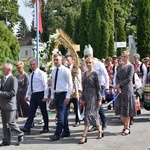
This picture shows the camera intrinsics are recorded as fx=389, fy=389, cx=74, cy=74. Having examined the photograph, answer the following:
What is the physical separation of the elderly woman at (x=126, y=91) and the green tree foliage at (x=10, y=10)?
43.4 m

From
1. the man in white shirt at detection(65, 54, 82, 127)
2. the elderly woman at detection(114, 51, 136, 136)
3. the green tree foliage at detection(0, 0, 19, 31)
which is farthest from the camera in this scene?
the green tree foliage at detection(0, 0, 19, 31)

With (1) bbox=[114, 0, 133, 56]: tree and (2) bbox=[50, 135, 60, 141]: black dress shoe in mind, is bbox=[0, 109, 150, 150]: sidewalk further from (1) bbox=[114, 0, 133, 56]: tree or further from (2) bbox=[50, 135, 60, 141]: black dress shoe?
(1) bbox=[114, 0, 133, 56]: tree

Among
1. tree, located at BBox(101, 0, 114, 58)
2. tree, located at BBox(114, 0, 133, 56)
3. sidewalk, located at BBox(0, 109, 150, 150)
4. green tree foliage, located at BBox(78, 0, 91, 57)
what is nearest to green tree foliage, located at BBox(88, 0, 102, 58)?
tree, located at BBox(101, 0, 114, 58)

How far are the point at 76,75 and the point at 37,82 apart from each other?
1.21 metres

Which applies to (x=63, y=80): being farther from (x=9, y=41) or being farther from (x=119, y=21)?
(x=119, y=21)

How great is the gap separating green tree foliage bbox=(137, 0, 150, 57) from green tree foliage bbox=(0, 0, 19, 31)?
22.3 m

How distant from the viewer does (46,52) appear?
13.8m

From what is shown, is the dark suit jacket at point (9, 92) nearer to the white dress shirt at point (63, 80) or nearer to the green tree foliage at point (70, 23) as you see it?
the white dress shirt at point (63, 80)

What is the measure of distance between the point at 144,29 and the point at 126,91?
25.5 metres

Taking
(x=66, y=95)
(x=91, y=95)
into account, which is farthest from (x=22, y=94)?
(x=91, y=95)

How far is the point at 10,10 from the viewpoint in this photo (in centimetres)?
5119

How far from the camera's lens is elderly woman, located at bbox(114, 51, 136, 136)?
8867mm

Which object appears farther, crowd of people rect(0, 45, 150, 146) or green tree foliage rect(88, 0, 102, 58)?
green tree foliage rect(88, 0, 102, 58)

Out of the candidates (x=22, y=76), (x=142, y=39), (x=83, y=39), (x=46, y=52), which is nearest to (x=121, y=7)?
(x=83, y=39)
